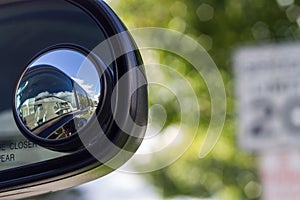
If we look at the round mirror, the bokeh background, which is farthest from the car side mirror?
the bokeh background

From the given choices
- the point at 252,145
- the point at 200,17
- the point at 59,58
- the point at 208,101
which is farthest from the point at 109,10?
the point at 200,17

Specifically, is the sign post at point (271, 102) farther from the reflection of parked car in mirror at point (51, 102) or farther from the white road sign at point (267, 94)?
the reflection of parked car in mirror at point (51, 102)

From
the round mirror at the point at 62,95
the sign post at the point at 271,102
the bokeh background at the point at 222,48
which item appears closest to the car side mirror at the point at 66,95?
the round mirror at the point at 62,95

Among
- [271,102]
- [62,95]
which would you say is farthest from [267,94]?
[62,95]

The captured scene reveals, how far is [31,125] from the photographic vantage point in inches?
36.9

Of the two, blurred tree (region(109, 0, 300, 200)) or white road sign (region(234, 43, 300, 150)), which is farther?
blurred tree (region(109, 0, 300, 200))

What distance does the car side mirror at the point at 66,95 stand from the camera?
0.92 metres

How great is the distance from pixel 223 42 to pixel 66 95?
496 centimetres

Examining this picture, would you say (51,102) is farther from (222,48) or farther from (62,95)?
(222,48)

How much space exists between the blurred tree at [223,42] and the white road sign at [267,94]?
2301 mm

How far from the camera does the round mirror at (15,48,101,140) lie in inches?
36.2

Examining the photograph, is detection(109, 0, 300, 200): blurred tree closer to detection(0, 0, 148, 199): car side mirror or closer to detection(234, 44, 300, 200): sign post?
detection(234, 44, 300, 200): sign post

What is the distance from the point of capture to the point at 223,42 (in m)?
5.84

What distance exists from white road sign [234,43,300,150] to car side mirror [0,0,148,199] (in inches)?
89.8
